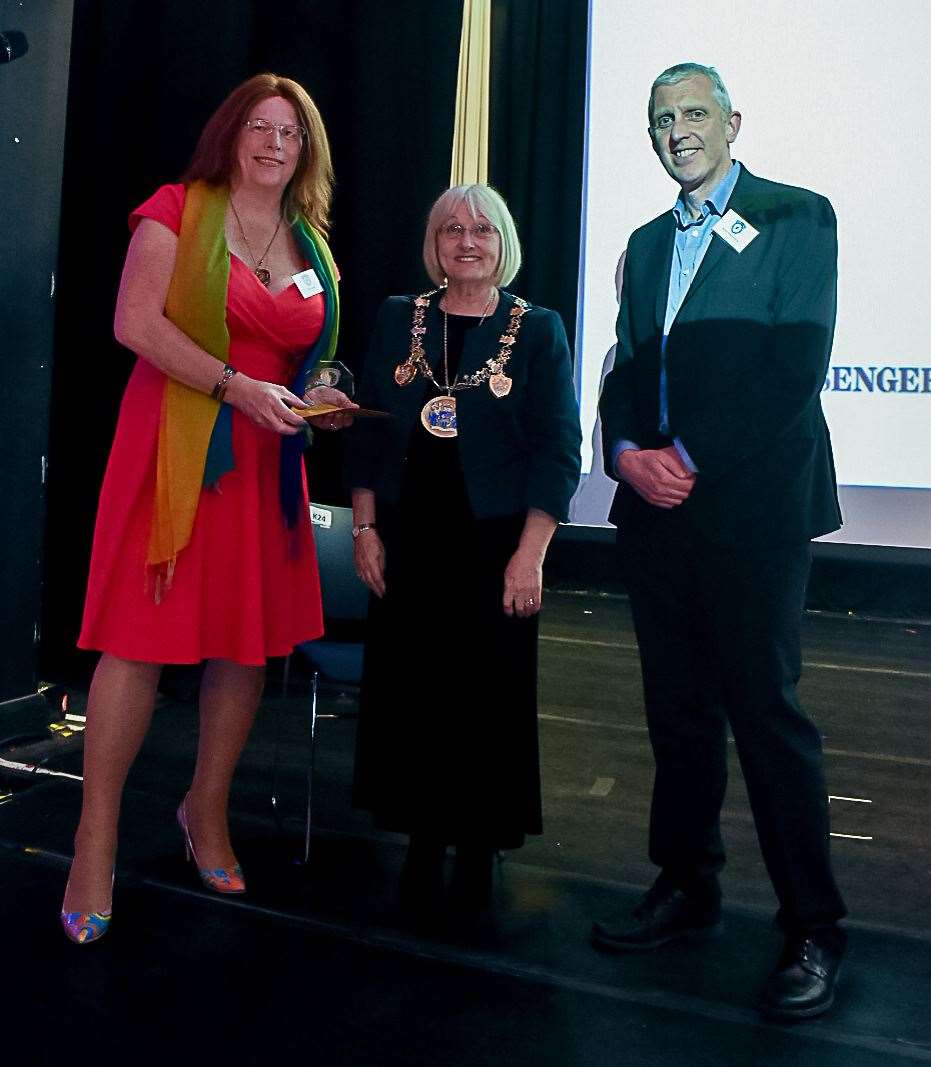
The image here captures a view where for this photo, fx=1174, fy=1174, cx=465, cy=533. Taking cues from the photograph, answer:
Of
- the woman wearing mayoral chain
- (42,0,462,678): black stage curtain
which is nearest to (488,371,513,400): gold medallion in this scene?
the woman wearing mayoral chain

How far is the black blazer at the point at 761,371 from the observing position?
1.92 metres

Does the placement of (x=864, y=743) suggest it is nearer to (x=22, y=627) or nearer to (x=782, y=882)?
(x=782, y=882)

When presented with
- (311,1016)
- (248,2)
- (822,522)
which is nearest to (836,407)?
(248,2)

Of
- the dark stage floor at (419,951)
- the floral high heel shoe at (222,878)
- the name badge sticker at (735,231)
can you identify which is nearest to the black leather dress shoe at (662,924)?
the dark stage floor at (419,951)

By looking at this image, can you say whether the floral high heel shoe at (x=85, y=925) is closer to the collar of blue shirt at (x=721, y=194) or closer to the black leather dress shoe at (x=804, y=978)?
the black leather dress shoe at (x=804, y=978)

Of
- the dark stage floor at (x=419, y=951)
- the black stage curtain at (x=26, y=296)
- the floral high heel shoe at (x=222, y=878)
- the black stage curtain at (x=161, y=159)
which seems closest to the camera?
the dark stage floor at (x=419, y=951)

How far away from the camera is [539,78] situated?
588cm

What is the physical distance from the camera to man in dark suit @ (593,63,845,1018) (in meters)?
1.93

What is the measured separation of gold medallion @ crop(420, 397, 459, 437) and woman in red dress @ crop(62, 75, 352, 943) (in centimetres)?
17

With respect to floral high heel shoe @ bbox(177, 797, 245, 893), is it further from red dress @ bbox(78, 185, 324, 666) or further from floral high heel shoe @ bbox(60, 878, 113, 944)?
red dress @ bbox(78, 185, 324, 666)

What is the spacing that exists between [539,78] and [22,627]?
3.85 metres

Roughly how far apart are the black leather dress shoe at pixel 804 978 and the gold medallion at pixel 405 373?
1.23m

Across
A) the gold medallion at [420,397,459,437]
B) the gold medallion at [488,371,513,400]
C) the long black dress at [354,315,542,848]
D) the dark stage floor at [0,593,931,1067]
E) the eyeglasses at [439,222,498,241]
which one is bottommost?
the dark stage floor at [0,593,931,1067]

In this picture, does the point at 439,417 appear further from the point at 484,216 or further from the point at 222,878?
the point at 222,878
